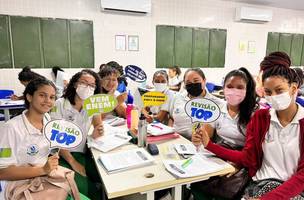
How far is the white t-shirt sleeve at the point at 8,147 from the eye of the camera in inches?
47.8

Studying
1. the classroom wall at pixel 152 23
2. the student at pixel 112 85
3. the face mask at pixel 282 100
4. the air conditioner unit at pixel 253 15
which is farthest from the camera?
the air conditioner unit at pixel 253 15

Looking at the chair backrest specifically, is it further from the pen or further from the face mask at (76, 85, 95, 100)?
the pen

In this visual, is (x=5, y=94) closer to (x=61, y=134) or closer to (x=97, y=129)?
(x=97, y=129)

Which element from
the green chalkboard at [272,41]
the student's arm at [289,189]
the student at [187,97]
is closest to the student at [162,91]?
the student at [187,97]

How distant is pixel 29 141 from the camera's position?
1.33 m

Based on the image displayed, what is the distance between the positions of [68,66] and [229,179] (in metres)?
4.21

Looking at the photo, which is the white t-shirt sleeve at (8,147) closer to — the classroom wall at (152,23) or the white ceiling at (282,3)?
the classroom wall at (152,23)

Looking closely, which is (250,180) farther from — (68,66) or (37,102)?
(68,66)

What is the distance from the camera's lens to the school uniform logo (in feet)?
4.36

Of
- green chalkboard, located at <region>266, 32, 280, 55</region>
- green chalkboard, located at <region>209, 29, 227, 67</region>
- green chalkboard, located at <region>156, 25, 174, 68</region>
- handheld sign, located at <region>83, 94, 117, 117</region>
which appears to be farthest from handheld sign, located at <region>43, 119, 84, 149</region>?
green chalkboard, located at <region>266, 32, 280, 55</region>

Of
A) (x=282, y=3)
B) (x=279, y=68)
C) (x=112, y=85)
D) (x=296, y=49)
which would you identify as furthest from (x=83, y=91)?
(x=296, y=49)

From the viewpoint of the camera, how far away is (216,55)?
609 centimetres

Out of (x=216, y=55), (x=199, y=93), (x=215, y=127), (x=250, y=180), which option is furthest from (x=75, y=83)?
(x=216, y=55)

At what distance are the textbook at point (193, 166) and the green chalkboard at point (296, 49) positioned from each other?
688cm
